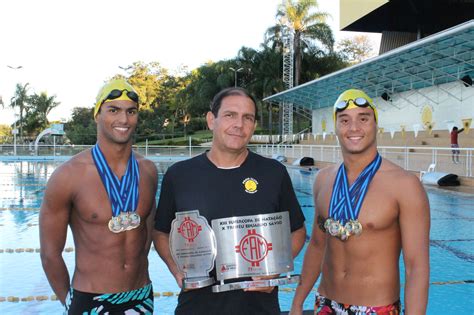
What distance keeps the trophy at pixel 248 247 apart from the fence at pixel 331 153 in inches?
493

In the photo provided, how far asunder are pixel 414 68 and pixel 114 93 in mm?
20968

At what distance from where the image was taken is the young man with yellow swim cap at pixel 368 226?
2.22 meters

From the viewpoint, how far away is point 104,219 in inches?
101

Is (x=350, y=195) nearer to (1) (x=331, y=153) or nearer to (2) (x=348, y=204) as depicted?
(2) (x=348, y=204)

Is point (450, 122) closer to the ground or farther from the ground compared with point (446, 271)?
farther from the ground

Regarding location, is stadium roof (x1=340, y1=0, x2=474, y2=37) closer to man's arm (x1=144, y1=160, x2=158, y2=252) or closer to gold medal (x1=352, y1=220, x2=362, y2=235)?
man's arm (x1=144, y1=160, x2=158, y2=252)

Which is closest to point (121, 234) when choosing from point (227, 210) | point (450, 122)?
point (227, 210)

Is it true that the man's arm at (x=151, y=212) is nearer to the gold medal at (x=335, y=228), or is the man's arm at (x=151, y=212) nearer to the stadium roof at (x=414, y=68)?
the gold medal at (x=335, y=228)

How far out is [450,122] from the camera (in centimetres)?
2009

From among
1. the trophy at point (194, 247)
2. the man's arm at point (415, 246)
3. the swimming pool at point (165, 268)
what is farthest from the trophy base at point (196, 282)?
the swimming pool at point (165, 268)

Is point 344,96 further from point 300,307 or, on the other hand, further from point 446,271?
point 446,271

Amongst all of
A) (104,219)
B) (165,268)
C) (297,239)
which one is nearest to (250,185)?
(297,239)

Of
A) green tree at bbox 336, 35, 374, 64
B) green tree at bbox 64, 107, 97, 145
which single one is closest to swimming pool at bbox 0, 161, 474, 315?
green tree at bbox 64, 107, 97, 145

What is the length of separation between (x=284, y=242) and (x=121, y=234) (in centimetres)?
94
